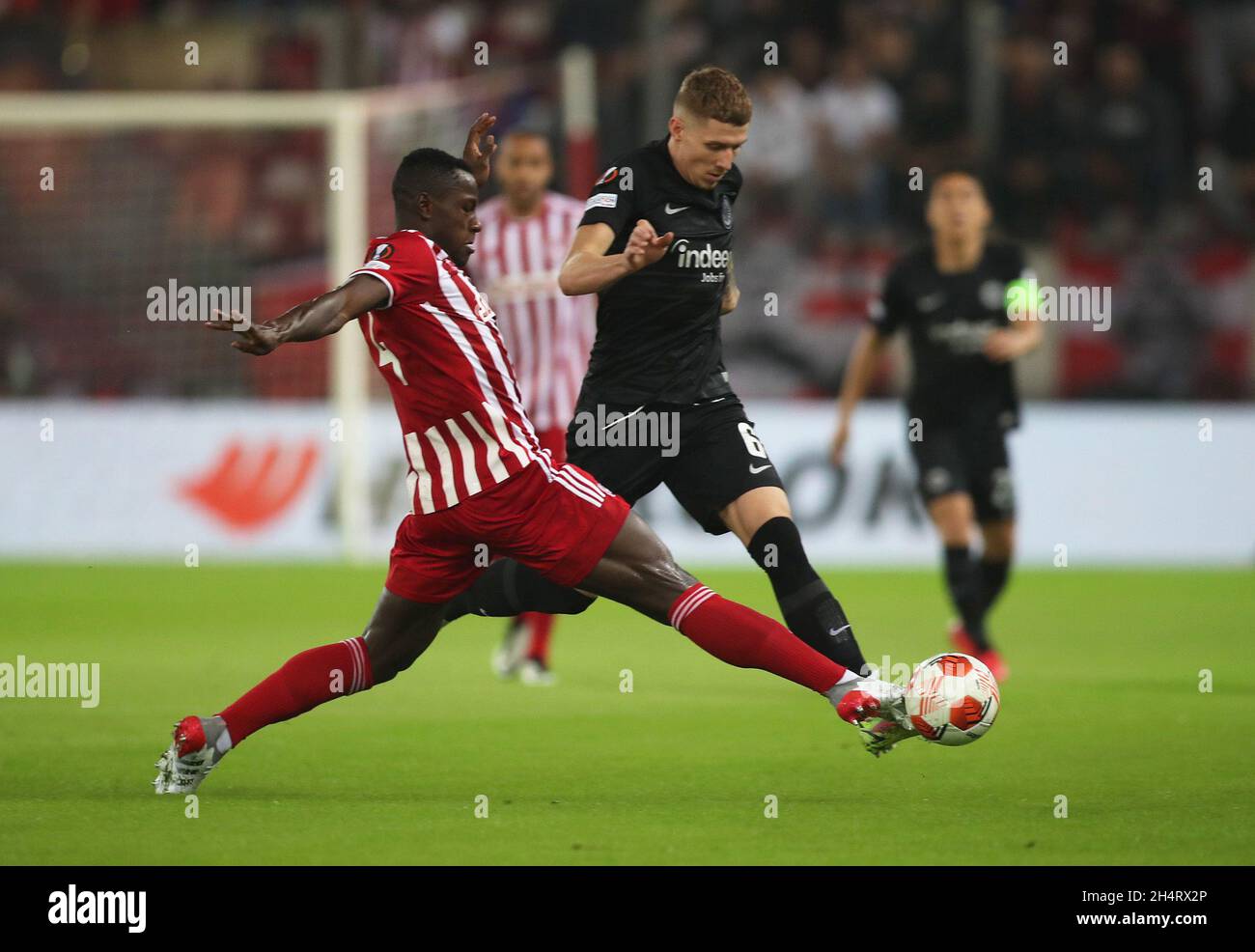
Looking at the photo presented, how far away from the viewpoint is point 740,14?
18.5 metres

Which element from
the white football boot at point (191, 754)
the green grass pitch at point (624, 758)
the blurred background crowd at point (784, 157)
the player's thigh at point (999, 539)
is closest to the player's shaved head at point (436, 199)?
the white football boot at point (191, 754)

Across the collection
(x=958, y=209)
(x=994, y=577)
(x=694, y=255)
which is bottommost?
(x=994, y=577)

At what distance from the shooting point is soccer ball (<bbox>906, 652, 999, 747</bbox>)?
5.79 metres

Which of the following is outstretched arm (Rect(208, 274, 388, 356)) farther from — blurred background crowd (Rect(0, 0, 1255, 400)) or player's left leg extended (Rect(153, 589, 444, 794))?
blurred background crowd (Rect(0, 0, 1255, 400))

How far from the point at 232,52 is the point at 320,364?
5.14m

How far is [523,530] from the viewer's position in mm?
5820

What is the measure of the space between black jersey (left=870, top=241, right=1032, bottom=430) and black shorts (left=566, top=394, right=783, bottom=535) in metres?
2.99

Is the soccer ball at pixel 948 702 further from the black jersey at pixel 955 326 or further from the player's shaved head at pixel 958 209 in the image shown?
the player's shaved head at pixel 958 209

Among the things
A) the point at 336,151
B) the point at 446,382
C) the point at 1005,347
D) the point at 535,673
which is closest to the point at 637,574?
the point at 446,382

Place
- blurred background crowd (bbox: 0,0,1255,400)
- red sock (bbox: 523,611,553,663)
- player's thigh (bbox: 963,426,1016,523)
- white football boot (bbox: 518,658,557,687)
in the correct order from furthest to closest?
blurred background crowd (bbox: 0,0,1255,400) → player's thigh (bbox: 963,426,1016,523) → red sock (bbox: 523,611,553,663) → white football boot (bbox: 518,658,557,687)

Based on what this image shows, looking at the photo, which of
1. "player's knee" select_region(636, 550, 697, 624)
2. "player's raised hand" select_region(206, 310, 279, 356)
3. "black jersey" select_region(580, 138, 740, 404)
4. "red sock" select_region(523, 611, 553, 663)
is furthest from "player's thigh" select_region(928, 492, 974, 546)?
"player's raised hand" select_region(206, 310, 279, 356)

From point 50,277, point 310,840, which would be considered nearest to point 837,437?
point 310,840

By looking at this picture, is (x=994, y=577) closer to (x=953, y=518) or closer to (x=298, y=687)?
(x=953, y=518)

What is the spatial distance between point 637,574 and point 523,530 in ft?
1.19
